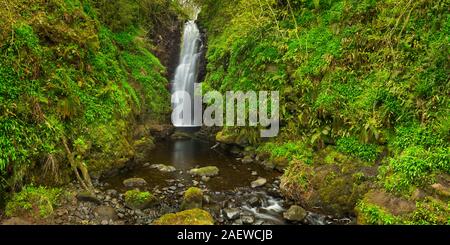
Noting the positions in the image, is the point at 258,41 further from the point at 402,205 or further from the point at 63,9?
the point at 402,205

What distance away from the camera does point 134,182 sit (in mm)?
10766

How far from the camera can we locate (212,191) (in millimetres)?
10617

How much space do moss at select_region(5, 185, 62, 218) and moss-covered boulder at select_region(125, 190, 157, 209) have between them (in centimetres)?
175

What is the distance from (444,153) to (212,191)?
6240mm

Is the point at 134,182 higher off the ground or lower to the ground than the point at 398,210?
lower

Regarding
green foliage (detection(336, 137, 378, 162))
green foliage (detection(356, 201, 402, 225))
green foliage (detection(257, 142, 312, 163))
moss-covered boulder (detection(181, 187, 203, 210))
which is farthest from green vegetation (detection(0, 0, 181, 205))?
green foliage (detection(356, 201, 402, 225))

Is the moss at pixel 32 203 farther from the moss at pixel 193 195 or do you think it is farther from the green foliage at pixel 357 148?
the green foliage at pixel 357 148

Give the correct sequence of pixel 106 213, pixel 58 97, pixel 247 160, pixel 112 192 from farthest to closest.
→ pixel 247 160, pixel 58 97, pixel 112 192, pixel 106 213

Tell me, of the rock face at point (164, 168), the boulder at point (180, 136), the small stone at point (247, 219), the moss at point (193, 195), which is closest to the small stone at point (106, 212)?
the moss at point (193, 195)

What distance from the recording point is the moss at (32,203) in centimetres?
759

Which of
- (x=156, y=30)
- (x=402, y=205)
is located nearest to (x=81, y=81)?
(x=402, y=205)

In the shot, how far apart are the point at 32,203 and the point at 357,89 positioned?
32.3 ft

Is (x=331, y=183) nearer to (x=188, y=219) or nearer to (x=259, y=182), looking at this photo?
(x=259, y=182)

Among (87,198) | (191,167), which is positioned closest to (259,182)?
(191,167)
